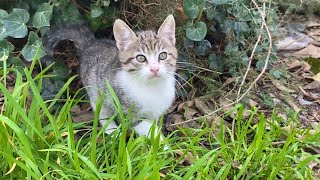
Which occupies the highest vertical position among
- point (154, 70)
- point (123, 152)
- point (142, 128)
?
point (154, 70)

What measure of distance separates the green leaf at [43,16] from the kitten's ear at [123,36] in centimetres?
55

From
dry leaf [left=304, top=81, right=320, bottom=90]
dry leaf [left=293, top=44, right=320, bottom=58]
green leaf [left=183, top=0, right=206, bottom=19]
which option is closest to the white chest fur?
green leaf [left=183, top=0, right=206, bottom=19]

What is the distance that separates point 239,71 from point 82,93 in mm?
1221

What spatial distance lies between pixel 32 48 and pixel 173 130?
117cm

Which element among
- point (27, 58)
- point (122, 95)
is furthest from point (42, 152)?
point (27, 58)

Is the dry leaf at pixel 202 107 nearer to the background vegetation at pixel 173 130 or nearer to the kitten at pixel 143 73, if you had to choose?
the background vegetation at pixel 173 130

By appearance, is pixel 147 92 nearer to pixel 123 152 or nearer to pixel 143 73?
pixel 143 73

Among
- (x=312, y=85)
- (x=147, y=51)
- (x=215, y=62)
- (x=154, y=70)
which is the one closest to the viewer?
(x=154, y=70)

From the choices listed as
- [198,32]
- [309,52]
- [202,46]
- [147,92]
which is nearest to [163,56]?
[147,92]

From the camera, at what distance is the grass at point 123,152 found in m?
3.06

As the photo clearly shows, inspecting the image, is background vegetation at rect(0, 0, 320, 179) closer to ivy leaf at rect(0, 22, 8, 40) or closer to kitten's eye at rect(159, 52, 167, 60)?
ivy leaf at rect(0, 22, 8, 40)

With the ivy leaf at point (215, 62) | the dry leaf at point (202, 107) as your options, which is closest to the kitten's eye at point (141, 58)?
the dry leaf at point (202, 107)

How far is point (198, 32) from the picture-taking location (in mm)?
4176

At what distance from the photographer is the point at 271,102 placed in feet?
14.1
